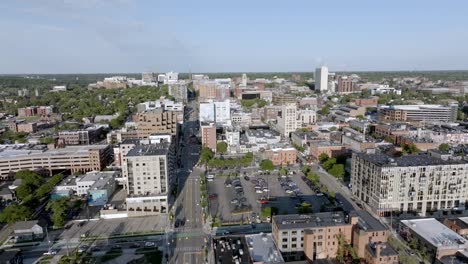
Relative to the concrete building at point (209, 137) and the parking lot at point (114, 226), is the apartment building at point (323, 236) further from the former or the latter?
the concrete building at point (209, 137)

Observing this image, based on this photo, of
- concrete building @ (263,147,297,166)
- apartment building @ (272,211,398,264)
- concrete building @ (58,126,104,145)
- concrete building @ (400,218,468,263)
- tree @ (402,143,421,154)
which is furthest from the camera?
concrete building @ (58,126,104,145)

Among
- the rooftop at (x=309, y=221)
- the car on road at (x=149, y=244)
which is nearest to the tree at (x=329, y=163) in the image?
the rooftop at (x=309, y=221)

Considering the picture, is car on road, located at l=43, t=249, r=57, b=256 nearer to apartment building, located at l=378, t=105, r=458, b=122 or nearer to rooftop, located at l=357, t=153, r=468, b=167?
rooftop, located at l=357, t=153, r=468, b=167

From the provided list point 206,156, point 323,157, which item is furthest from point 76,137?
point 323,157

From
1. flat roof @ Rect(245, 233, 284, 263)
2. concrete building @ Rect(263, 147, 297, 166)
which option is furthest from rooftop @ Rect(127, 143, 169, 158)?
concrete building @ Rect(263, 147, 297, 166)

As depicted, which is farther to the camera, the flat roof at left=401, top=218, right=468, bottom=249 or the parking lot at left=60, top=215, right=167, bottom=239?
the parking lot at left=60, top=215, right=167, bottom=239

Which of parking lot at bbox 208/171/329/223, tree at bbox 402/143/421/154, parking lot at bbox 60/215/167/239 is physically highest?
tree at bbox 402/143/421/154

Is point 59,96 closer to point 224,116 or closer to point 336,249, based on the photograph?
point 224,116
